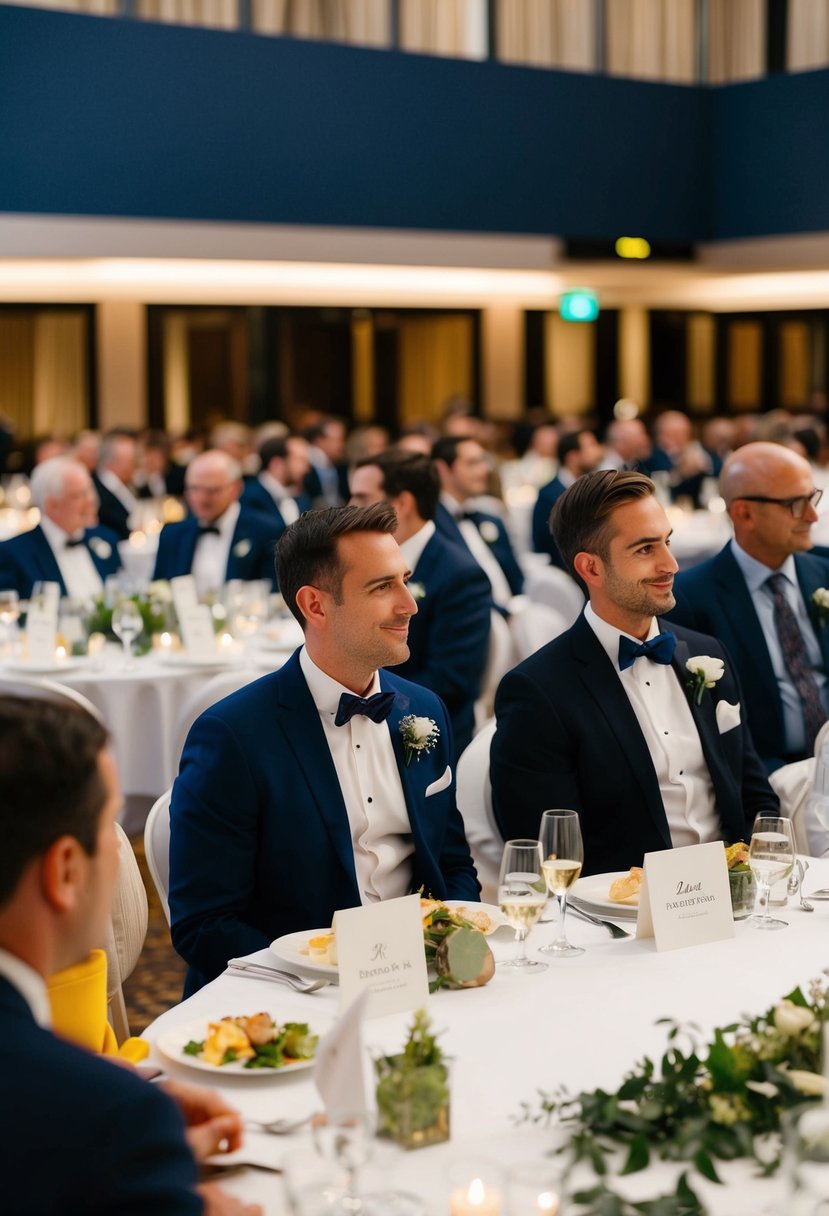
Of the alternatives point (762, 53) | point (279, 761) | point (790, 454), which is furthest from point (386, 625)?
point (762, 53)

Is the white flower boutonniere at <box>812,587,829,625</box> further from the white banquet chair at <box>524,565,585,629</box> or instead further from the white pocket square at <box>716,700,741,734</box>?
the white banquet chair at <box>524,565,585,629</box>

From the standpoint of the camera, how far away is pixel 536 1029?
7.22 ft

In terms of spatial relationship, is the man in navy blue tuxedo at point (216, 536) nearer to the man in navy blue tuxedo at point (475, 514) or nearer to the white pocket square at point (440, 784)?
the man in navy blue tuxedo at point (475, 514)

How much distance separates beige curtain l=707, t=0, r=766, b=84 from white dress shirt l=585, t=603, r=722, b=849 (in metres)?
15.9

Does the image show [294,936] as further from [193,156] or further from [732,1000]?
[193,156]

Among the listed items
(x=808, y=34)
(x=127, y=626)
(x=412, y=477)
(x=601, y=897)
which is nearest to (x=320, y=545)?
(x=601, y=897)

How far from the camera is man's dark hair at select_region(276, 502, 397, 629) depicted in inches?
123

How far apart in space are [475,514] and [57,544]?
214cm

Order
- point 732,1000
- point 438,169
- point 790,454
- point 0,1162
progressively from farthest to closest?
point 438,169
point 790,454
point 732,1000
point 0,1162

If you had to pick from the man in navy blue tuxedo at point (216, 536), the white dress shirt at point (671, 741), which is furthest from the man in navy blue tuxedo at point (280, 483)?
the white dress shirt at point (671, 741)

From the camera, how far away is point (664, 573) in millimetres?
3518

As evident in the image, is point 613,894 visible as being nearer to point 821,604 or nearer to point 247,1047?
point 247,1047

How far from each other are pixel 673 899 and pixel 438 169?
13479 millimetres

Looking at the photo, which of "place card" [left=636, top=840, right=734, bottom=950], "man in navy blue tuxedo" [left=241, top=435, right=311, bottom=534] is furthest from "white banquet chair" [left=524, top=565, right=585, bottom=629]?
"place card" [left=636, top=840, right=734, bottom=950]
